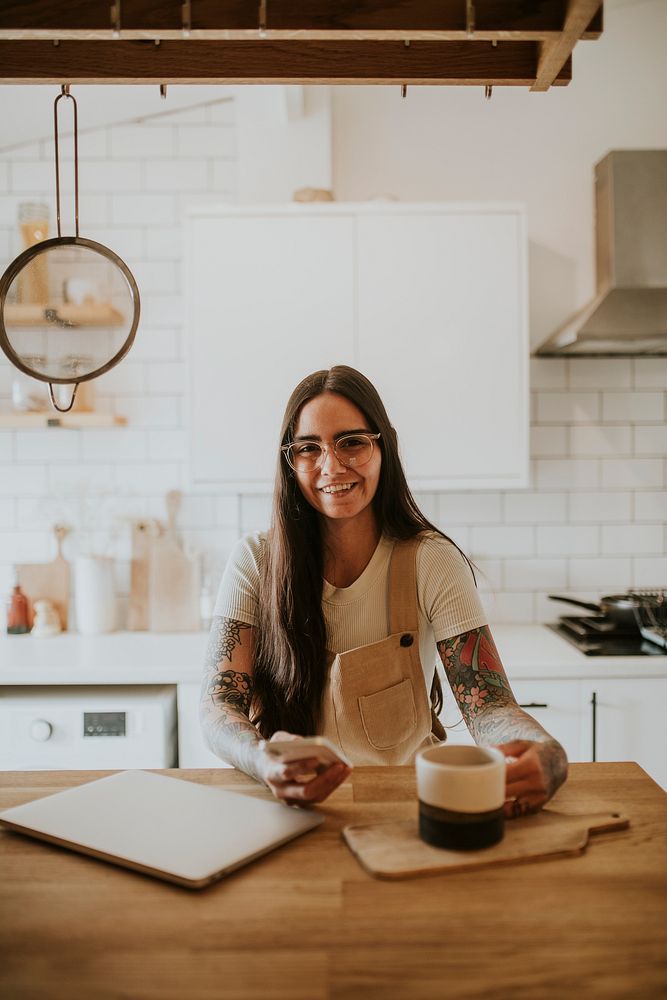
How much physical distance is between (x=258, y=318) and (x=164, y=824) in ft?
6.63

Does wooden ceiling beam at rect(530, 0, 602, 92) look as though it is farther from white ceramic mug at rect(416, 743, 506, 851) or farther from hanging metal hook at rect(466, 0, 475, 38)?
white ceramic mug at rect(416, 743, 506, 851)

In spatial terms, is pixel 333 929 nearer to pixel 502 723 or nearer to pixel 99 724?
pixel 502 723

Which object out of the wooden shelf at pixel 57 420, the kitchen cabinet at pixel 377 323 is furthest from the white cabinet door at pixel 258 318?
the wooden shelf at pixel 57 420

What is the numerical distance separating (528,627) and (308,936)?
2463mm

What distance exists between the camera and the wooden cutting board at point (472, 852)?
3.19 feet

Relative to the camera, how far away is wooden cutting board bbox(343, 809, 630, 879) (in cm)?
97

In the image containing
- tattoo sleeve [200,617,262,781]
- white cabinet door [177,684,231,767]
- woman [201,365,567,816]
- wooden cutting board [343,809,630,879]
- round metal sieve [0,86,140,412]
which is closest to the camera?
wooden cutting board [343,809,630,879]

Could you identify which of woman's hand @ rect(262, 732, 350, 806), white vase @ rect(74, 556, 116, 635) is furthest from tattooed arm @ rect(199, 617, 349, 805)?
white vase @ rect(74, 556, 116, 635)

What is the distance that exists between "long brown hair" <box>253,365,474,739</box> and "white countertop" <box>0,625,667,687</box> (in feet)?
2.82

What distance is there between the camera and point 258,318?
9.28 feet

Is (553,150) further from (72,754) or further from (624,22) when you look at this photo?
(72,754)

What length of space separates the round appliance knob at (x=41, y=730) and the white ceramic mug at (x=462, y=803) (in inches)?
69.2

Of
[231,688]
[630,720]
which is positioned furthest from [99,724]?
[630,720]

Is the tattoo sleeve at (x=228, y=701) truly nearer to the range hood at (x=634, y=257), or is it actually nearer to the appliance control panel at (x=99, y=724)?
the appliance control panel at (x=99, y=724)
